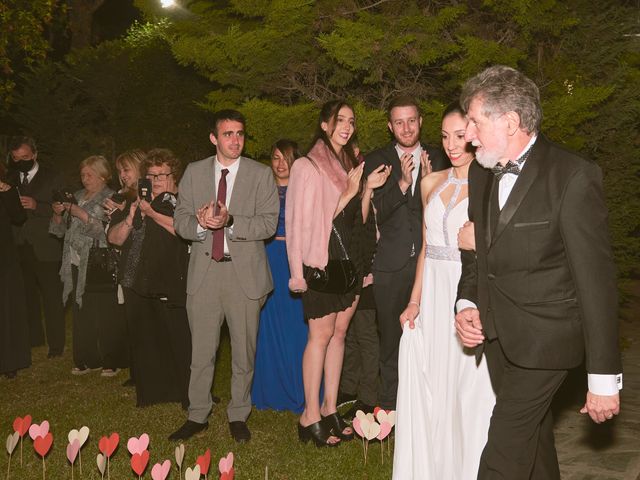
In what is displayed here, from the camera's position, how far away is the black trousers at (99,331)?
7.88 meters

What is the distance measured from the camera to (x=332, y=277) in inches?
219

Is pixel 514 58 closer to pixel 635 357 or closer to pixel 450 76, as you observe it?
pixel 450 76

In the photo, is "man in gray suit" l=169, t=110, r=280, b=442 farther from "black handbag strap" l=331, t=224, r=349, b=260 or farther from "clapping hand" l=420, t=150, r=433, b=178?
"clapping hand" l=420, t=150, r=433, b=178

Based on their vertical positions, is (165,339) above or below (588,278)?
below

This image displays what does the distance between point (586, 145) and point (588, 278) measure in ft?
16.5

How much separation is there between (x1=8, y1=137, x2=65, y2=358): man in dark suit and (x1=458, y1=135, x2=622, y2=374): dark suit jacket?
19.2 ft

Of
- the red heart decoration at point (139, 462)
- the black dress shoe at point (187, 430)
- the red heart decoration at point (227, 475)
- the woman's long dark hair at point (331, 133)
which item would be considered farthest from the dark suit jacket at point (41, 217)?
the red heart decoration at point (227, 475)

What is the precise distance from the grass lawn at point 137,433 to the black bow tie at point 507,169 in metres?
2.41

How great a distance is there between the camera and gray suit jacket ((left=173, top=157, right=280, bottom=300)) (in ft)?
18.9

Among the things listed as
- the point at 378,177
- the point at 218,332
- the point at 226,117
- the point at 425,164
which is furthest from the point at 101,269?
the point at 425,164

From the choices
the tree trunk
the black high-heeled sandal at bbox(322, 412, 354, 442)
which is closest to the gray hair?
the black high-heeled sandal at bbox(322, 412, 354, 442)

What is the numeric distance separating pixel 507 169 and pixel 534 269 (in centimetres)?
44

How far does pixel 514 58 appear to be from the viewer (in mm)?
7020

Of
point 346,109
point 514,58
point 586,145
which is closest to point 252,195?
point 346,109
